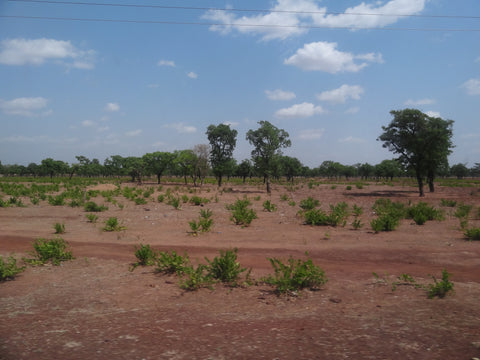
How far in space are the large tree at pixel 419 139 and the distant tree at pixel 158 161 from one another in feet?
133

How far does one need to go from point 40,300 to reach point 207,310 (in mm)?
2842

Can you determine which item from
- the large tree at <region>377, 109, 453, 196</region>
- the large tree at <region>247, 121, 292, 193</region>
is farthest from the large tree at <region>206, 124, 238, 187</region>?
the large tree at <region>377, 109, 453, 196</region>

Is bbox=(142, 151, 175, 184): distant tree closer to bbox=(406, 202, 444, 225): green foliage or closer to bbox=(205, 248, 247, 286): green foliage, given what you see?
bbox=(406, 202, 444, 225): green foliage

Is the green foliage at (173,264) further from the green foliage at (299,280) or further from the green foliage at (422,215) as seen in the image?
→ the green foliage at (422,215)

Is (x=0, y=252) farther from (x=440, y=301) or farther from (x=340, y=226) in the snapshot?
A: (x=340, y=226)

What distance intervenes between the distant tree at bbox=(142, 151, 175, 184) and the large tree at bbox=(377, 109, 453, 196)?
4049cm

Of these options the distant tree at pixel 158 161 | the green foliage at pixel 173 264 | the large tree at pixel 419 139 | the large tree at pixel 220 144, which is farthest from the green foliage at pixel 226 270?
the distant tree at pixel 158 161

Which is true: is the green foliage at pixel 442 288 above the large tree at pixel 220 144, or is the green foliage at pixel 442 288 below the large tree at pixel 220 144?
below

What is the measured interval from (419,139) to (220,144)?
89.8 feet

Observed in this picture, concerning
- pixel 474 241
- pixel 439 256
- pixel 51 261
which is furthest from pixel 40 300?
pixel 474 241

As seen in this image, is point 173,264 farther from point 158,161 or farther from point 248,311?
point 158,161

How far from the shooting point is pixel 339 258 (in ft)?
25.4

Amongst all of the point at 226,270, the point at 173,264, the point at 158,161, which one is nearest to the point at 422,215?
the point at 226,270

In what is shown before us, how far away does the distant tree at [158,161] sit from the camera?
60.2 m
